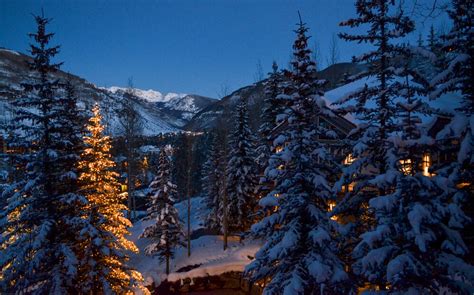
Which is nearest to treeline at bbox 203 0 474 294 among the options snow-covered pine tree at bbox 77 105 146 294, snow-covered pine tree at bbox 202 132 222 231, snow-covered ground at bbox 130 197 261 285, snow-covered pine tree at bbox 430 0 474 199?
snow-covered pine tree at bbox 430 0 474 199

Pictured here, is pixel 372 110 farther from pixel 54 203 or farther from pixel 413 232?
pixel 54 203

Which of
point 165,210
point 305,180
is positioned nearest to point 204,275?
point 165,210

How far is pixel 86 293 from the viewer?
55.6 ft

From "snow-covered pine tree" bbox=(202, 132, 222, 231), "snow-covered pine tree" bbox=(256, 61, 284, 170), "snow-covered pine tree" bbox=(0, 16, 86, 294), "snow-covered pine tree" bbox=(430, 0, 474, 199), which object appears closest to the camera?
"snow-covered pine tree" bbox=(430, 0, 474, 199)

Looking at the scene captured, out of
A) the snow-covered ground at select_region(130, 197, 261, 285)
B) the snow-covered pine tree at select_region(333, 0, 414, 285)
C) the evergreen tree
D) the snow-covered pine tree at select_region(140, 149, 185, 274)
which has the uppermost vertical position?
the snow-covered pine tree at select_region(333, 0, 414, 285)

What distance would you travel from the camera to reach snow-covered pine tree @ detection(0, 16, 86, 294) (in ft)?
48.4

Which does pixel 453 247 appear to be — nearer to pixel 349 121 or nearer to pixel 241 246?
pixel 349 121

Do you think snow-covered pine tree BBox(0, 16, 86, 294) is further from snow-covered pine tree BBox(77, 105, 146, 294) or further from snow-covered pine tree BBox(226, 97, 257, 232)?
snow-covered pine tree BBox(226, 97, 257, 232)

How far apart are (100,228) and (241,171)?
16.2 meters

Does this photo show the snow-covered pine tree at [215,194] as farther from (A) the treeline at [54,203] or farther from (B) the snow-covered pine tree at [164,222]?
(A) the treeline at [54,203]

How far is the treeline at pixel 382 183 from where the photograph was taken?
365 inches

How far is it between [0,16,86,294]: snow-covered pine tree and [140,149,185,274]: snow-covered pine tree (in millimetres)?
12846

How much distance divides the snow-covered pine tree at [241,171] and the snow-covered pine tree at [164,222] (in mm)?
5606

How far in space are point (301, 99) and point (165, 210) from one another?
20.7 metres
